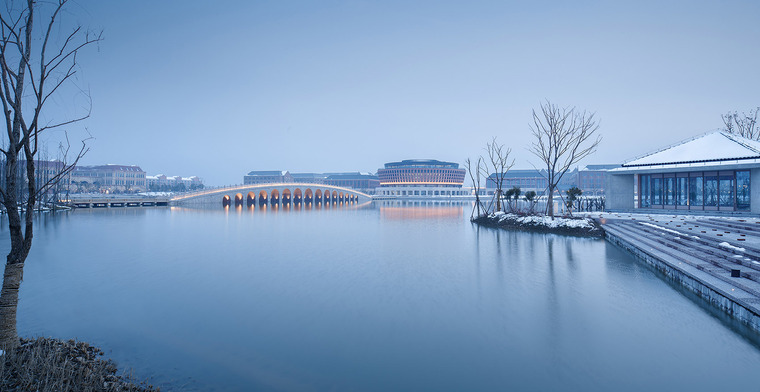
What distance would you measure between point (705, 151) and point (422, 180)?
322 feet

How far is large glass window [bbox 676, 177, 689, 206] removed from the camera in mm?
25391

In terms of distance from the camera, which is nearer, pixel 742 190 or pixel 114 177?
pixel 742 190

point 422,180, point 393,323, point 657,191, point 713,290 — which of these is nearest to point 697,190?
point 657,191

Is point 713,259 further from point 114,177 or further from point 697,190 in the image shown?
point 114,177

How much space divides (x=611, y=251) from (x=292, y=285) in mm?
12255

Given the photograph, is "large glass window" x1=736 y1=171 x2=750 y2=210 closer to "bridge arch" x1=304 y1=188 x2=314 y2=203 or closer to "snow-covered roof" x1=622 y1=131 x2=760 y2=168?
"snow-covered roof" x1=622 y1=131 x2=760 y2=168

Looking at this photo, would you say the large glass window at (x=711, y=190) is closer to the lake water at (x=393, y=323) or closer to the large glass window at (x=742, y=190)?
the large glass window at (x=742, y=190)

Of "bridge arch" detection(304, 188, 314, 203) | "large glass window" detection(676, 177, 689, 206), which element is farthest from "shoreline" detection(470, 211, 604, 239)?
"bridge arch" detection(304, 188, 314, 203)

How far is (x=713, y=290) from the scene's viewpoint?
848 centimetres

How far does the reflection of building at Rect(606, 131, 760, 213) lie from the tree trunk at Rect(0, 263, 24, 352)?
28792mm

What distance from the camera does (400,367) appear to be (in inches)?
239

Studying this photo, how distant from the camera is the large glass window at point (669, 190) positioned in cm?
2614

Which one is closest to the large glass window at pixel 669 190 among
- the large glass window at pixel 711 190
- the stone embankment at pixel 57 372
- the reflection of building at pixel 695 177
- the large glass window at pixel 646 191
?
the reflection of building at pixel 695 177

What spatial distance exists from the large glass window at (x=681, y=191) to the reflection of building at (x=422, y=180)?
304 feet
